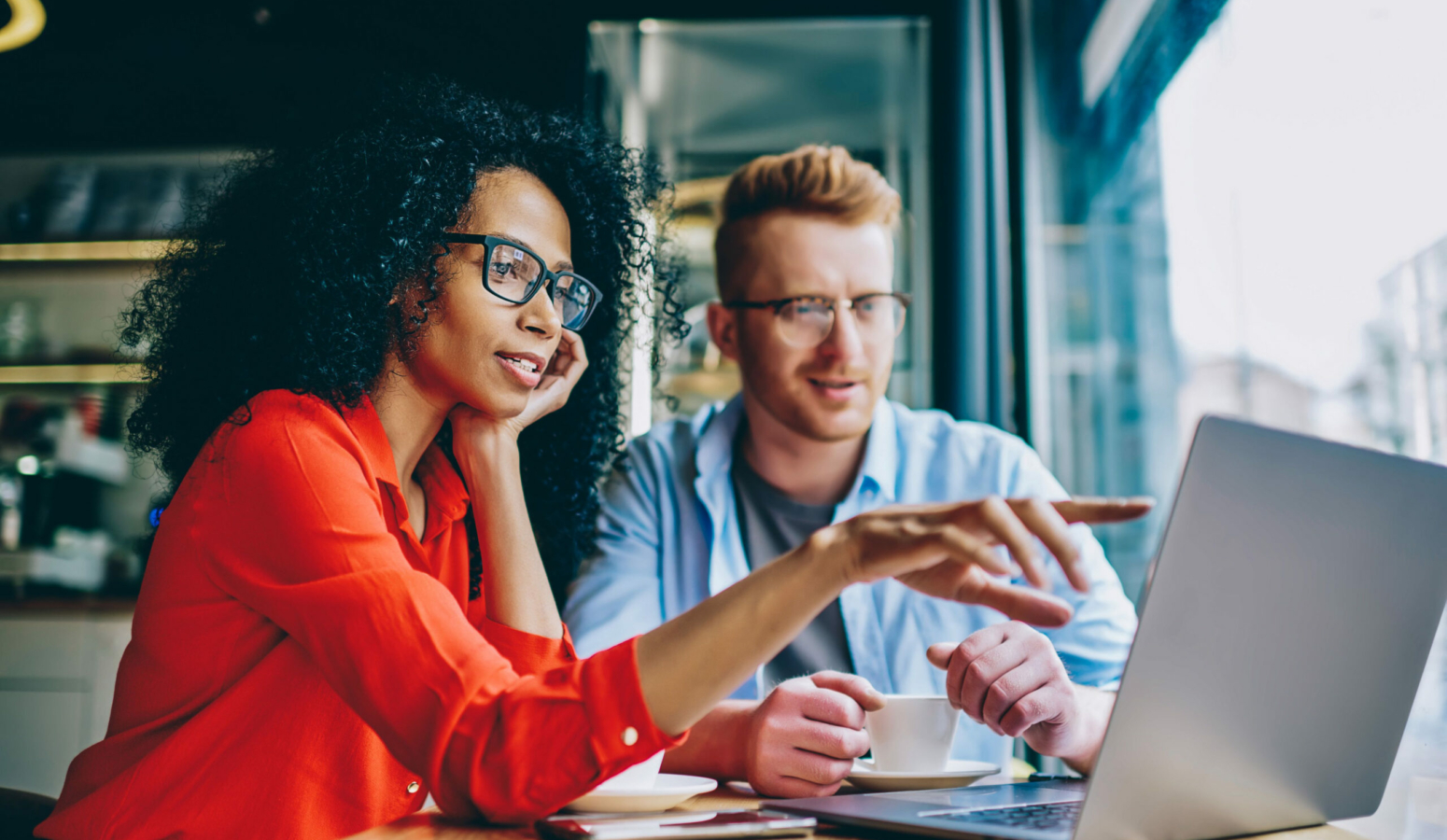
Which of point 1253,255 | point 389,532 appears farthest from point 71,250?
point 1253,255

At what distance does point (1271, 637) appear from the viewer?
0.61 m

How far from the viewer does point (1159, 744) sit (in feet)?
1.91

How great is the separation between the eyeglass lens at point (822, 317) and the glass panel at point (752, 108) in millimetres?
710

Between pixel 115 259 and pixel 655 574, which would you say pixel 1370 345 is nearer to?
pixel 655 574

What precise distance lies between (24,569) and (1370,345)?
3628 millimetres

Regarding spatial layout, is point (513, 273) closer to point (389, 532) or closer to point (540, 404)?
point (540, 404)

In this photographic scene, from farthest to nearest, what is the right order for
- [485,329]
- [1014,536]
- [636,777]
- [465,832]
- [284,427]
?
1. [485,329]
2. [284,427]
3. [636,777]
4. [465,832]
5. [1014,536]

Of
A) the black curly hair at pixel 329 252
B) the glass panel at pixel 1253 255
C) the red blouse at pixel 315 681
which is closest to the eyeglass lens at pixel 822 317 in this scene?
the black curly hair at pixel 329 252

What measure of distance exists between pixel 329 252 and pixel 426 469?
29 centimetres

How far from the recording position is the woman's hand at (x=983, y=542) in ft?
1.94

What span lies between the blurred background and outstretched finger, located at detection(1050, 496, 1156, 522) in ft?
2.18

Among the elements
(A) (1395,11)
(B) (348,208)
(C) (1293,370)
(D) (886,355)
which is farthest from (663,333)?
(A) (1395,11)

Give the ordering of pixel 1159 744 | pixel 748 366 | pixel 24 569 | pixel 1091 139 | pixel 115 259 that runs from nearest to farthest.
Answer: pixel 1159 744, pixel 748 366, pixel 1091 139, pixel 24 569, pixel 115 259

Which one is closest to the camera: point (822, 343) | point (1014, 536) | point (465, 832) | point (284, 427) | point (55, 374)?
point (1014, 536)
